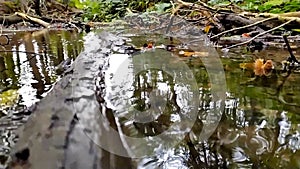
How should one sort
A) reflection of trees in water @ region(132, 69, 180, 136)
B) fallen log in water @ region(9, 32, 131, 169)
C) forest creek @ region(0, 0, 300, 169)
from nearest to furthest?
fallen log in water @ region(9, 32, 131, 169) < forest creek @ region(0, 0, 300, 169) < reflection of trees in water @ region(132, 69, 180, 136)

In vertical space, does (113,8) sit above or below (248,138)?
above

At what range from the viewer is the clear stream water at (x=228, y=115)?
1472 millimetres

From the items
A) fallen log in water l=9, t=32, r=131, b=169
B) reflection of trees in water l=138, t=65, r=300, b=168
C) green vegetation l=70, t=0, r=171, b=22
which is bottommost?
reflection of trees in water l=138, t=65, r=300, b=168

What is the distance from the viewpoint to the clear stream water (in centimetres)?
147

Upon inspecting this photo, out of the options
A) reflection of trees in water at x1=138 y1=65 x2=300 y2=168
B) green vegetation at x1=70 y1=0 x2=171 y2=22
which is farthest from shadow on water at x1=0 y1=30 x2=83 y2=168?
green vegetation at x1=70 y1=0 x2=171 y2=22

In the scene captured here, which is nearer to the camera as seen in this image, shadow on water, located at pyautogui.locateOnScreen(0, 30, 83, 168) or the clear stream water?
the clear stream water

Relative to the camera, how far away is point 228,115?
1.96m

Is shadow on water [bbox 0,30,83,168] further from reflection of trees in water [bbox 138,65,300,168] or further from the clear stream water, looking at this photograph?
reflection of trees in water [bbox 138,65,300,168]

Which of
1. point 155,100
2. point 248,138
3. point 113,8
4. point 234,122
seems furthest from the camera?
point 113,8

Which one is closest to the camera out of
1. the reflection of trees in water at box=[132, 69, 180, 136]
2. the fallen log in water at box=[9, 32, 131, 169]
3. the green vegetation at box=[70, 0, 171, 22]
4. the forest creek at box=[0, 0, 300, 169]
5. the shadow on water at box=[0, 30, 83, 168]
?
the fallen log in water at box=[9, 32, 131, 169]

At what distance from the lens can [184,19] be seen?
19.9 feet

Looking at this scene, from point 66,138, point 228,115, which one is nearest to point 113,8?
point 228,115

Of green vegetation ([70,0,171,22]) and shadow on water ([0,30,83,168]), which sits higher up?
green vegetation ([70,0,171,22])

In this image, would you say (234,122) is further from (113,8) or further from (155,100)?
(113,8)
